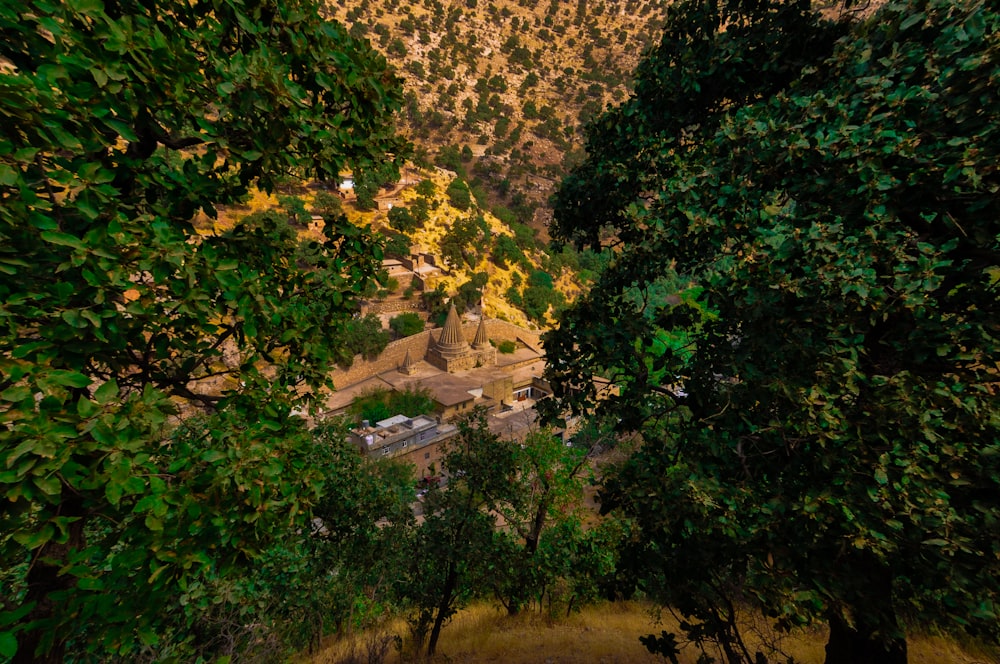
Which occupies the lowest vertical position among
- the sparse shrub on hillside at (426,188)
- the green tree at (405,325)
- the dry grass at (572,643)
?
the dry grass at (572,643)

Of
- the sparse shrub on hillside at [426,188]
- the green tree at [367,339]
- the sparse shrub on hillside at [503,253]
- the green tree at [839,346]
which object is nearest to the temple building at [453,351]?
the green tree at [367,339]

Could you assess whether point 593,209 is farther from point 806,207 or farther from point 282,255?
point 282,255

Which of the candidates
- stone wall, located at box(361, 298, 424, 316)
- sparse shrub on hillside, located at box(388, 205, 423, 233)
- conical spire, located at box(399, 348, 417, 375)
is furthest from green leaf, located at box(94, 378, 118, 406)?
sparse shrub on hillside, located at box(388, 205, 423, 233)

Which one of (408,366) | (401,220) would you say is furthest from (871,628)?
(401,220)

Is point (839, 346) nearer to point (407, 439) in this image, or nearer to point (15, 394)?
point (15, 394)

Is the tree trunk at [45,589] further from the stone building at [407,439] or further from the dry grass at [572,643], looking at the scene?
the stone building at [407,439]

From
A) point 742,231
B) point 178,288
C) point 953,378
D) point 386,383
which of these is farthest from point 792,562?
point 386,383
